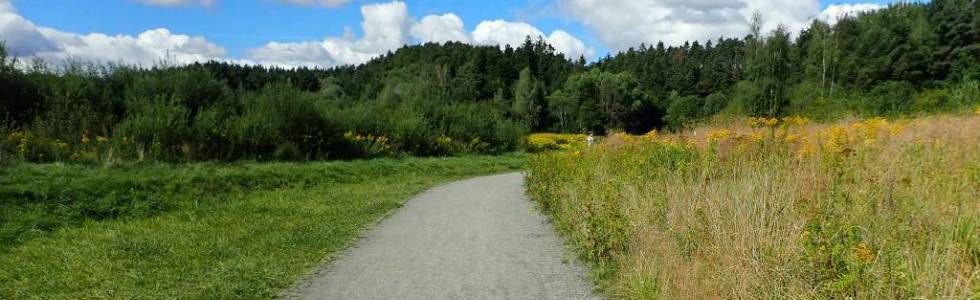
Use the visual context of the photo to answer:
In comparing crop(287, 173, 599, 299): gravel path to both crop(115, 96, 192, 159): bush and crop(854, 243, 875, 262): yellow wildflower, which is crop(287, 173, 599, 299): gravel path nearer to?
crop(854, 243, 875, 262): yellow wildflower

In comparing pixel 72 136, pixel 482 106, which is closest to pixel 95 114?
pixel 72 136

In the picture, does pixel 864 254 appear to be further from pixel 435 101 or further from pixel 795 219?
pixel 435 101

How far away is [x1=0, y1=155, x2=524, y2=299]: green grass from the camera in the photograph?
669cm

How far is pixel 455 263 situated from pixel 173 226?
5520 mm

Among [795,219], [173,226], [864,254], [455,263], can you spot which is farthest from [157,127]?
[864,254]

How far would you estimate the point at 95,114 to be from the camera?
20406mm

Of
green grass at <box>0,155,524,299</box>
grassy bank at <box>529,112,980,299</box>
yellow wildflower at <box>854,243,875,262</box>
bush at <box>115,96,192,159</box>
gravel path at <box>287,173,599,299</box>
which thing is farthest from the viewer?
bush at <box>115,96,192,159</box>

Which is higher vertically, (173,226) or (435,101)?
(435,101)

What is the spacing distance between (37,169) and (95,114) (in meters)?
6.68

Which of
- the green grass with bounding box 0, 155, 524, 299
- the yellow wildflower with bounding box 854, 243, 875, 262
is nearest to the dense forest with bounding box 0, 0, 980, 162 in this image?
the green grass with bounding box 0, 155, 524, 299

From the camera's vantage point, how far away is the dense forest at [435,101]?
65.6 feet

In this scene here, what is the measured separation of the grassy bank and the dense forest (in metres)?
6.72

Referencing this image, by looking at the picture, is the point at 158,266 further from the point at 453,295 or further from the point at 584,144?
the point at 584,144

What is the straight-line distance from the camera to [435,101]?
4009 cm
